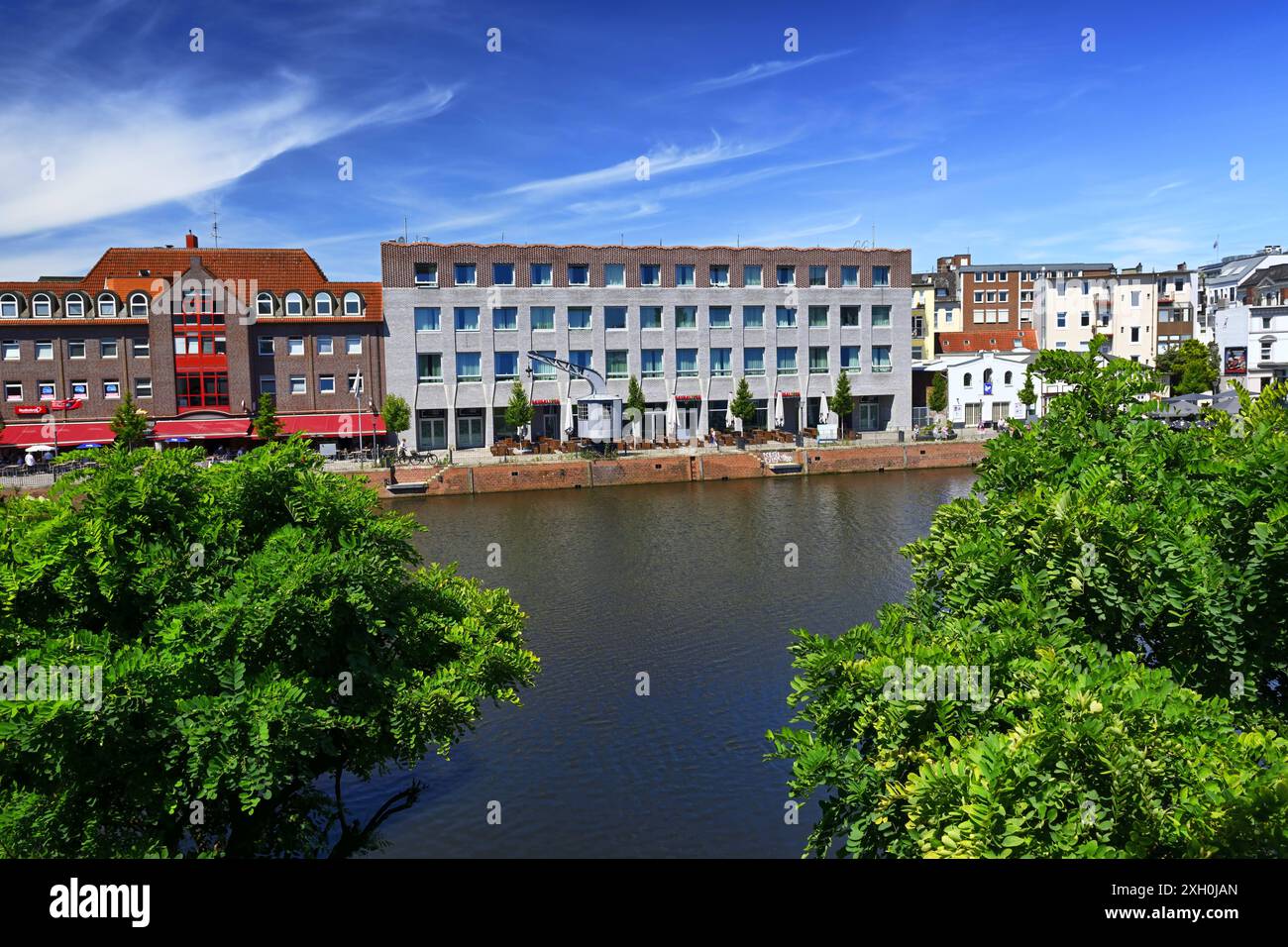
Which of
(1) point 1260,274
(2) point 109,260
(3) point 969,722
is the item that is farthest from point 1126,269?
(3) point 969,722

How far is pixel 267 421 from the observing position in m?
71.9

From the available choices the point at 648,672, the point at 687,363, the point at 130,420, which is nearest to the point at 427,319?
the point at 687,363

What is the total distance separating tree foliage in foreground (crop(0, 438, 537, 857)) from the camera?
11750 millimetres

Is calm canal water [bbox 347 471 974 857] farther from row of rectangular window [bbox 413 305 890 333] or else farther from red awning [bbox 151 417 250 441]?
row of rectangular window [bbox 413 305 890 333]

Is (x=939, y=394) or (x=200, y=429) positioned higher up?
(x=939, y=394)

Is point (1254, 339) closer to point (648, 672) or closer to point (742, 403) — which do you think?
point (742, 403)

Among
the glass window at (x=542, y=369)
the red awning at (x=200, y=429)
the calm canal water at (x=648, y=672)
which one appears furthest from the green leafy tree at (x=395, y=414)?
the calm canal water at (x=648, y=672)

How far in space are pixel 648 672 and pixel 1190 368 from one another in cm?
9050

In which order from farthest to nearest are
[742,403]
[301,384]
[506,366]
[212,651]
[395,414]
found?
[742,403], [506,366], [301,384], [395,414], [212,651]

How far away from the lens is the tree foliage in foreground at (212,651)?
11.8 m

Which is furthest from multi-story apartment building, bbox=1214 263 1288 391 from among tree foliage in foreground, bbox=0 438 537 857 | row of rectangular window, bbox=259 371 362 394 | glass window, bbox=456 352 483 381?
tree foliage in foreground, bbox=0 438 537 857

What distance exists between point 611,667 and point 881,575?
1486 cm

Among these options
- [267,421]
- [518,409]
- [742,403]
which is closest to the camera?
[267,421]
